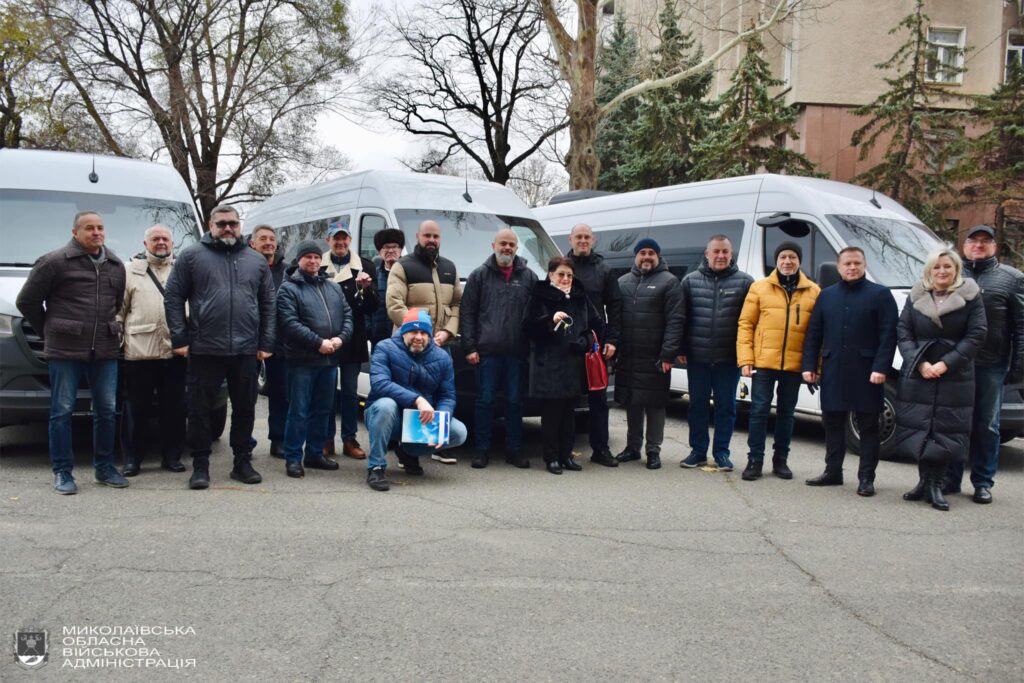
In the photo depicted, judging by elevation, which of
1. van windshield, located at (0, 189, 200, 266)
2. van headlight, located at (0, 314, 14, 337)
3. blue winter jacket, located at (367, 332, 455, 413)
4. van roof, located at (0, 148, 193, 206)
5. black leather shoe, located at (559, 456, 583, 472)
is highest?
van roof, located at (0, 148, 193, 206)

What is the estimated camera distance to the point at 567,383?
24.8 feet

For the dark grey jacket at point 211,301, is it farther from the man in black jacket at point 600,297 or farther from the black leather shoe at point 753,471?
the black leather shoe at point 753,471

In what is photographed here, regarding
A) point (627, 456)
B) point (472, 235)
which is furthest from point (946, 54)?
point (627, 456)

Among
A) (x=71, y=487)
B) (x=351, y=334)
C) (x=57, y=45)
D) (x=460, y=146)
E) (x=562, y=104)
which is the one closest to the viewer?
(x=71, y=487)

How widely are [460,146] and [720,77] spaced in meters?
10.1

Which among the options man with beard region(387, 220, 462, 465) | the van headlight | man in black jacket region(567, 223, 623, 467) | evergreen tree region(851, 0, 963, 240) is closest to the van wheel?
man in black jacket region(567, 223, 623, 467)

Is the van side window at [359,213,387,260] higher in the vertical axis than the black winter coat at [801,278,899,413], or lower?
higher

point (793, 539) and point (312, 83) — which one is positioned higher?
point (312, 83)

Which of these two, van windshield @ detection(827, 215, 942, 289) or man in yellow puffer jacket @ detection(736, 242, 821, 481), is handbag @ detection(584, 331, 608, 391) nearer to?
man in yellow puffer jacket @ detection(736, 242, 821, 481)

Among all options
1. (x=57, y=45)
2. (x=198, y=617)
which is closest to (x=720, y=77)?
(x=57, y=45)

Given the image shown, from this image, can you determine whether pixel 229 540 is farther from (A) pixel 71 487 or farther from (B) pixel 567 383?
(B) pixel 567 383

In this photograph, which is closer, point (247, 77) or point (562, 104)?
point (562, 104)

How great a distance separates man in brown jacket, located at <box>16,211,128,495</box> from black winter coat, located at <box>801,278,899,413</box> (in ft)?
16.9

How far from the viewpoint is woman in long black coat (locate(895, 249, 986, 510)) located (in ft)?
21.5
